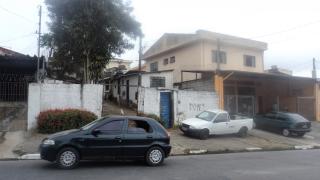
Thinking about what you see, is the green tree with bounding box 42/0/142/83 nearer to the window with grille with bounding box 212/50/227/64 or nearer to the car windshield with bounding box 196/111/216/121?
the car windshield with bounding box 196/111/216/121

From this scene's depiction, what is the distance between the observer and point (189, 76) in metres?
36.0

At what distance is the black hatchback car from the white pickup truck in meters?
8.95

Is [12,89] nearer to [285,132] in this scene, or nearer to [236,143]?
[236,143]

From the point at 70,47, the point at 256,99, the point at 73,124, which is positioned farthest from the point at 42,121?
the point at 256,99

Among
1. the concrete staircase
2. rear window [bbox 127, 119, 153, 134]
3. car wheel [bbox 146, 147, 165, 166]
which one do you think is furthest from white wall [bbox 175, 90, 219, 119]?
car wheel [bbox 146, 147, 165, 166]

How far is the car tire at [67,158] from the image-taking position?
12.0 meters


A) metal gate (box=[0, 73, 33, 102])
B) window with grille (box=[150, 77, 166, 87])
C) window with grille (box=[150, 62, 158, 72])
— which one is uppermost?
window with grille (box=[150, 62, 158, 72])

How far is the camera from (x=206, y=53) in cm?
3494

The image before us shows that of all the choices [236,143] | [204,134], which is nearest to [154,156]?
[204,134]

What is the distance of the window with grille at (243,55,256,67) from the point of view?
37.8 meters

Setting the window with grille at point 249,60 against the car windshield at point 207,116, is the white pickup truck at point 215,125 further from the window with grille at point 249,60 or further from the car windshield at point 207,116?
the window with grille at point 249,60

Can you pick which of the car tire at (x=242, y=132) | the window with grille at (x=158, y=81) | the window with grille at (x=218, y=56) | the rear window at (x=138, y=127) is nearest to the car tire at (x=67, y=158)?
the rear window at (x=138, y=127)

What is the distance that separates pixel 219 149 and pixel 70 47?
12.2 m

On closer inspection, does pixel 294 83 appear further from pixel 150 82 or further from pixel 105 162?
pixel 105 162
